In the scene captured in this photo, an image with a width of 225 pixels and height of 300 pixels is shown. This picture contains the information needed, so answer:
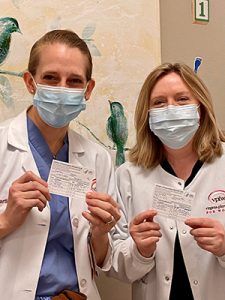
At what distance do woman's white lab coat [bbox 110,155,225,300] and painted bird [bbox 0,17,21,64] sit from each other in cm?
63

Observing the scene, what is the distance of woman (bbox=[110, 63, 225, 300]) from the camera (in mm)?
1248

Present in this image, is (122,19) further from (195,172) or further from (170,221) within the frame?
(170,221)

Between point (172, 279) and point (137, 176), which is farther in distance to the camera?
point (137, 176)

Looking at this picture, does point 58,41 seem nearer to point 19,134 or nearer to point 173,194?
point 19,134

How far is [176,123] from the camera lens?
133 centimetres

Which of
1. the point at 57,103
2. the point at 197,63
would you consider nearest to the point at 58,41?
the point at 57,103

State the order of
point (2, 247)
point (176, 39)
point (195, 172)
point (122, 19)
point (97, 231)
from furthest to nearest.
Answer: point (176, 39), point (122, 19), point (195, 172), point (97, 231), point (2, 247)

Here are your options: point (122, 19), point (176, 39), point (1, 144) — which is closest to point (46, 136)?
point (1, 144)

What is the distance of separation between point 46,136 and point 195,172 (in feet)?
1.64

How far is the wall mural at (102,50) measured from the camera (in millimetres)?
1488

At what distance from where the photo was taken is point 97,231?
126cm

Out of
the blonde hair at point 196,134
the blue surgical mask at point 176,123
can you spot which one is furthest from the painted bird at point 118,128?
the blue surgical mask at point 176,123

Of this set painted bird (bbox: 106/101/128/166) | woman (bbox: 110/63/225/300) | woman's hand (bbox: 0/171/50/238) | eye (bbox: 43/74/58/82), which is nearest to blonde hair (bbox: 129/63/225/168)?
woman (bbox: 110/63/225/300)

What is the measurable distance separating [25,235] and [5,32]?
0.73 meters
